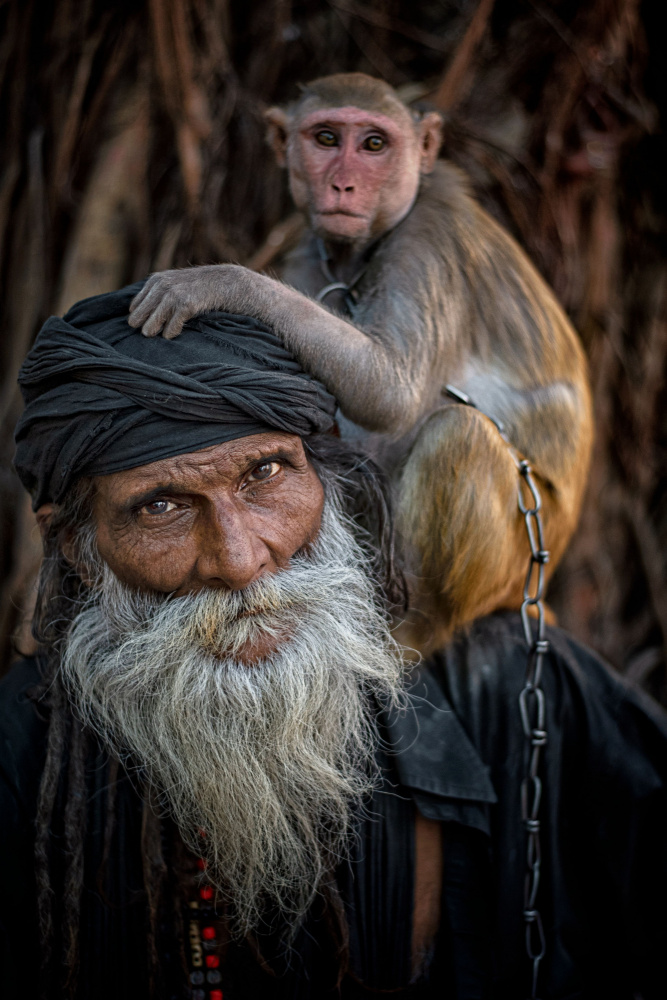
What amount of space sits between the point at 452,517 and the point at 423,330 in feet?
1.64

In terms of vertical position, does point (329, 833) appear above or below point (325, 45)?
below

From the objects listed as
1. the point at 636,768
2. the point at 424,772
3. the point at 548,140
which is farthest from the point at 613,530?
the point at 424,772

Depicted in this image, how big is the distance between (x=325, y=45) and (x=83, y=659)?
2923mm

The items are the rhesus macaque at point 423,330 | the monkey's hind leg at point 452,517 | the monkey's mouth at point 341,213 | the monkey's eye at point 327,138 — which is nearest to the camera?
the rhesus macaque at point 423,330

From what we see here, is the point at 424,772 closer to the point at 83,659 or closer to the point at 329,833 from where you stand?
the point at 329,833

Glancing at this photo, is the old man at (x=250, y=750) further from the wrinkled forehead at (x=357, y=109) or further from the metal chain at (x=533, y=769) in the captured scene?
the wrinkled forehead at (x=357, y=109)

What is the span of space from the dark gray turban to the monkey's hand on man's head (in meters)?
0.03

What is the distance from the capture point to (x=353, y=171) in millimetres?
2123

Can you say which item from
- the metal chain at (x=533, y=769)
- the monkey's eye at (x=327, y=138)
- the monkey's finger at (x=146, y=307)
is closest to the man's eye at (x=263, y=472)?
the monkey's finger at (x=146, y=307)

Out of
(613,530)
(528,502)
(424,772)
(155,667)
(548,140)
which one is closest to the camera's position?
(155,667)

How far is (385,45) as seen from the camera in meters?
3.55

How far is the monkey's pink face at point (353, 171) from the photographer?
2100 millimetres

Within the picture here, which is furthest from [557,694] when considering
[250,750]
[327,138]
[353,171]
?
[327,138]

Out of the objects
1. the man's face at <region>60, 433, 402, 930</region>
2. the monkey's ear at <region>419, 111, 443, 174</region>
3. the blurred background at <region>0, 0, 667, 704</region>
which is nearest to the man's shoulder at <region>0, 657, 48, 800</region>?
the man's face at <region>60, 433, 402, 930</region>
